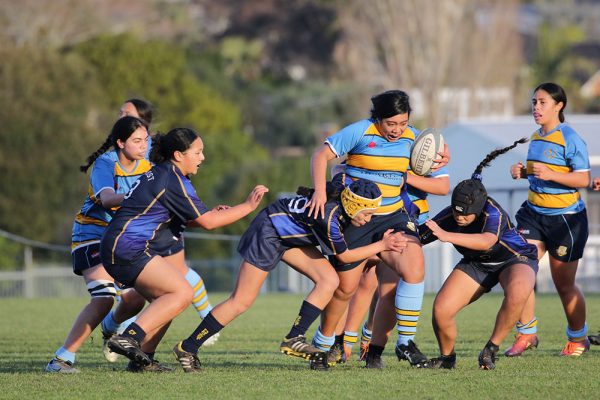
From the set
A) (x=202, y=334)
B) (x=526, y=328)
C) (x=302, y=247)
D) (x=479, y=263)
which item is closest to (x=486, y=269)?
(x=479, y=263)

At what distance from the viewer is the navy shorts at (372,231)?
8.39 metres

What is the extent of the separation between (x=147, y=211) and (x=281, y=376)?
55.2 inches

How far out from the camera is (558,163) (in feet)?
31.1

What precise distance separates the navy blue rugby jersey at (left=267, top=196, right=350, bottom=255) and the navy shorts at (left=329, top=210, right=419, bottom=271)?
0.31 ft

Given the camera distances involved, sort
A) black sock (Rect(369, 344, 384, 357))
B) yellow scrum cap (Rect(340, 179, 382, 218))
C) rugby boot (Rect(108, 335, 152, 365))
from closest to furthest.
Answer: rugby boot (Rect(108, 335, 152, 365))
yellow scrum cap (Rect(340, 179, 382, 218))
black sock (Rect(369, 344, 384, 357))

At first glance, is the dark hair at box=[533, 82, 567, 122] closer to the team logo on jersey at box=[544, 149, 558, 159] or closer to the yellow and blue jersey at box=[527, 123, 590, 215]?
the yellow and blue jersey at box=[527, 123, 590, 215]

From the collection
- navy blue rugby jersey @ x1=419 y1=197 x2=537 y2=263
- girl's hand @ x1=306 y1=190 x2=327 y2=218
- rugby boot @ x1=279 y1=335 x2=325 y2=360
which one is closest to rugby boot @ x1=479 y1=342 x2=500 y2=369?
navy blue rugby jersey @ x1=419 y1=197 x2=537 y2=263

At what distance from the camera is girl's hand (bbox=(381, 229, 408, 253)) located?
323 inches

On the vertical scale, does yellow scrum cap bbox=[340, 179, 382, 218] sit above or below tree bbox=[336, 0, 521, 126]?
below

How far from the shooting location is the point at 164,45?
4288 centimetres

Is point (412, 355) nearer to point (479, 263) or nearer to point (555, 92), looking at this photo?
point (479, 263)

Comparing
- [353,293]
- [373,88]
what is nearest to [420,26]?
[373,88]

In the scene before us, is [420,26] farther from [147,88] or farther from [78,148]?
[78,148]

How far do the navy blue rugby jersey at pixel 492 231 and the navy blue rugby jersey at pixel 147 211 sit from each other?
1.72m
